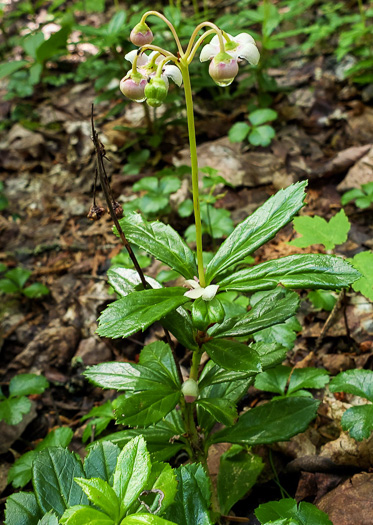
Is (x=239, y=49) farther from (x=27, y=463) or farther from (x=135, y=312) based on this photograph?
(x=27, y=463)

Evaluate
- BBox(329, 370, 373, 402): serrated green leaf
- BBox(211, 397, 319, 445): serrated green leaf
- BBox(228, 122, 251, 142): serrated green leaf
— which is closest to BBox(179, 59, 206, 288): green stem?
BBox(211, 397, 319, 445): serrated green leaf

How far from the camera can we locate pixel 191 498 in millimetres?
1257

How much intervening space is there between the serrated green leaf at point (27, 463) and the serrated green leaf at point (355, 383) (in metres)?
1.12

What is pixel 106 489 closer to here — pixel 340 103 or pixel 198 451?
pixel 198 451

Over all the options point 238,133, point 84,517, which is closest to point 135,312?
point 84,517

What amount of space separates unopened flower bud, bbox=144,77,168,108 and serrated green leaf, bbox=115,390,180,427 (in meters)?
0.88

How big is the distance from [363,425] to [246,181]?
6.92 feet

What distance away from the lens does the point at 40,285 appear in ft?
9.41

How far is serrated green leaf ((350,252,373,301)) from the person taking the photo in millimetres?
1665

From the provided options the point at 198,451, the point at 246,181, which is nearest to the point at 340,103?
the point at 246,181

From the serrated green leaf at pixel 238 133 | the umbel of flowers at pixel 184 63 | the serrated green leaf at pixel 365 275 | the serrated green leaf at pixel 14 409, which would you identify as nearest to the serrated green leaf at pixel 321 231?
the serrated green leaf at pixel 365 275

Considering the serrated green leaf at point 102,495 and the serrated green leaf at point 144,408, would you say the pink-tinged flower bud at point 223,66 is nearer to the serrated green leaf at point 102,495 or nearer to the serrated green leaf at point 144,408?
the serrated green leaf at point 144,408

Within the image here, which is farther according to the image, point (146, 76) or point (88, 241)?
point (88, 241)

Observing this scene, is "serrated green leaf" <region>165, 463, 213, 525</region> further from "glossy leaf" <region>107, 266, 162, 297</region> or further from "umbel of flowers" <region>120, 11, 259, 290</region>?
"umbel of flowers" <region>120, 11, 259, 290</region>
